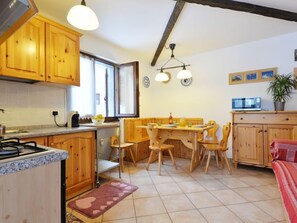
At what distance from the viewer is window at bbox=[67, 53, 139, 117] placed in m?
3.08

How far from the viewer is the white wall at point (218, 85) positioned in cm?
328

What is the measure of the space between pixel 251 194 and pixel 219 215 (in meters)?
0.75

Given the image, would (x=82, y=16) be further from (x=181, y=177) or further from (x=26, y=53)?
(x=181, y=177)

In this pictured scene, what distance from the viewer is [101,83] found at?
356 centimetres

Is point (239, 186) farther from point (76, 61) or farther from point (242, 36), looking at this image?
point (76, 61)

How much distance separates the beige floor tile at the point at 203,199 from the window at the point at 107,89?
1.90 meters

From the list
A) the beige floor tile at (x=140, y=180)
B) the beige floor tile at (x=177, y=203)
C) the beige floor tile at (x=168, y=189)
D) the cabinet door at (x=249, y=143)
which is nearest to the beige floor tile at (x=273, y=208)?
the beige floor tile at (x=177, y=203)

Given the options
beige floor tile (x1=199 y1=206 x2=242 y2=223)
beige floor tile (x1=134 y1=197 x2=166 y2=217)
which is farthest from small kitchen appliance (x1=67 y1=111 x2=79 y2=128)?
beige floor tile (x1=199 y1=206 x2=242 y2=223)

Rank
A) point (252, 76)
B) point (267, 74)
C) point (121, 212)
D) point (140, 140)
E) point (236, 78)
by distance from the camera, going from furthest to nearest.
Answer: point (140, 140) < point (236, 78) < point (252, 76) < point (267, 74) < point (121, 212)

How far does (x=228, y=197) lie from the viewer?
7.14 feet

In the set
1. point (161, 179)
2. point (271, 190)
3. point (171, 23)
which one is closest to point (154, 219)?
point (161, 179)

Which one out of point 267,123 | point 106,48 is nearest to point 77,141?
point 106,48

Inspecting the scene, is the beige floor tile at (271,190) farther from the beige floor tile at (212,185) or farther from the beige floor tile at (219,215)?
the beige floor tile at (219,215)

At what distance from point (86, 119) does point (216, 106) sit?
2835mm
